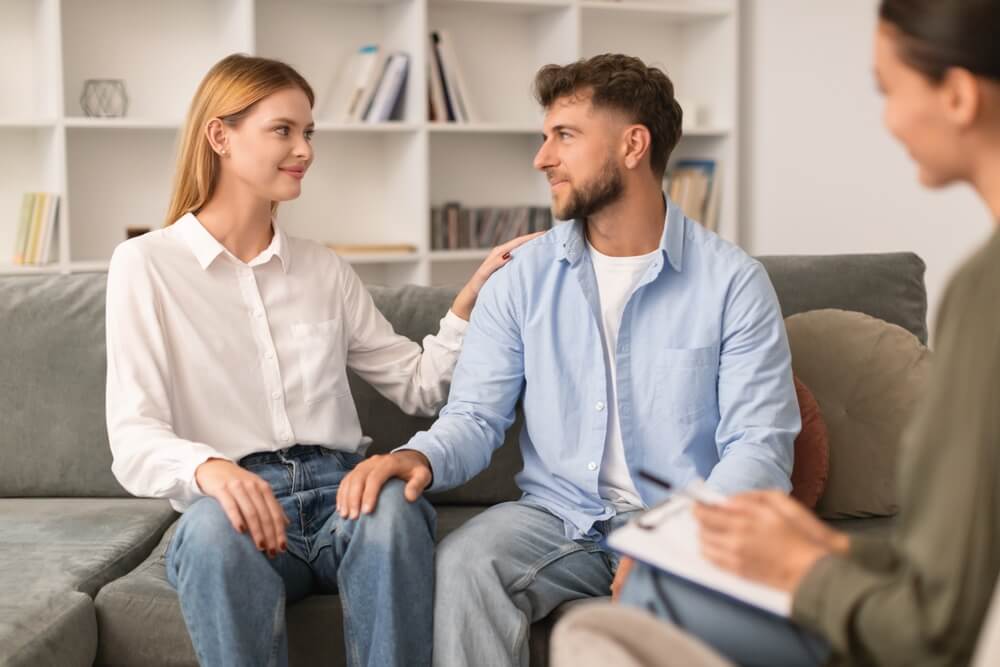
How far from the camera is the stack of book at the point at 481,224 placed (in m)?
4.35

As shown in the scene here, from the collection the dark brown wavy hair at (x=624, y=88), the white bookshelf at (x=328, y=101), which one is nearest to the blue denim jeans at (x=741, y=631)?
the dark brown wavy hair at (x=624, y=88)

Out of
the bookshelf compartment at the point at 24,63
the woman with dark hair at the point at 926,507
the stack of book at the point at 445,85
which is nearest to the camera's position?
the woman with dark hair at the point at 926,507

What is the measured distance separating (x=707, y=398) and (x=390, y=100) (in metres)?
2.44

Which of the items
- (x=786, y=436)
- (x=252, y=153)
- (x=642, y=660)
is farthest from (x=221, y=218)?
(x=642, y=660)

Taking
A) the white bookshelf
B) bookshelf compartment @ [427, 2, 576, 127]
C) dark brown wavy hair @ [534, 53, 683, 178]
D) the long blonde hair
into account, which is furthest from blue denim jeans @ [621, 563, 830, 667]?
bookshelf compartment @ [427, 2, 576, 127]

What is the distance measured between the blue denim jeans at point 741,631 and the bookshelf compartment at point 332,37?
10.1 ft

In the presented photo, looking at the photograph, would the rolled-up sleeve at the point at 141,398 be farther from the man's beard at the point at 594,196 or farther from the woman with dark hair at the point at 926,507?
the woman with dark hair at the point at 926,507

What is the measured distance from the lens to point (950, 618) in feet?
3.31

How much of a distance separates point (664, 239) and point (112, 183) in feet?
8.41

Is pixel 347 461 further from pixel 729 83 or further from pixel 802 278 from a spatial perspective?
pixel 729 83

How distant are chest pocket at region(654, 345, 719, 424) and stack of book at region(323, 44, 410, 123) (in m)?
2.38

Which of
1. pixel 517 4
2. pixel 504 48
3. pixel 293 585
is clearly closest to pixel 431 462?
pixel 293 585

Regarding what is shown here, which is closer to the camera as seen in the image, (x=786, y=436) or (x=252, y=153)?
(x=786, y=436)

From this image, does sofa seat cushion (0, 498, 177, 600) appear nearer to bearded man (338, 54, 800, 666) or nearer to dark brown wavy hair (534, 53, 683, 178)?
bearded man (338, 54, 800, 666)
